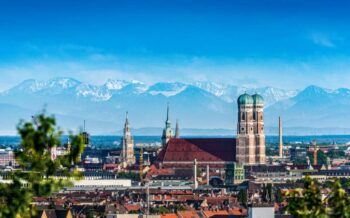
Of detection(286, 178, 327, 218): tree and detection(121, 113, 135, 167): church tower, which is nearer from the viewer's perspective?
detection(286, 178, 327, 218): tree

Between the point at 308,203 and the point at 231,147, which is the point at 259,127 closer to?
the point at 231,147

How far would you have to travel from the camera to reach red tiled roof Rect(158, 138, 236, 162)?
14538 cm

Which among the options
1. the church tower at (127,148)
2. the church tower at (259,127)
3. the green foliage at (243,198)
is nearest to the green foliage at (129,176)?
the church tower at (259,127)

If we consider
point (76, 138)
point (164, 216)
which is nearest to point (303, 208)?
point (76, 138)

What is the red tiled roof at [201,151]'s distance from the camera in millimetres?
145375

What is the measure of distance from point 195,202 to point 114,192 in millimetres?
18290

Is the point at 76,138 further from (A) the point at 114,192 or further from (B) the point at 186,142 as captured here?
(B) the point at 186,142

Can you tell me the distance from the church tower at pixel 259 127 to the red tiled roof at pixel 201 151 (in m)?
2.73

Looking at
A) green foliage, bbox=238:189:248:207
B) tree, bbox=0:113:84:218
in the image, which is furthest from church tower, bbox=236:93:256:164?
tree, bbox=0:113:84:218

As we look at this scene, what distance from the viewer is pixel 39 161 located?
64.2 feet

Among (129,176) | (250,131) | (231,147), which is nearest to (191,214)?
(250,131)

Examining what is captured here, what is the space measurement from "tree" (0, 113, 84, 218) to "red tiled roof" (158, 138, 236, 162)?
124 meters

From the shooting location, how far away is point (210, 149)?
479 feet

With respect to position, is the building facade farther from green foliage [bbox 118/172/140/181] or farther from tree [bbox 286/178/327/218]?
tree [bbox 286/178/327/218]
